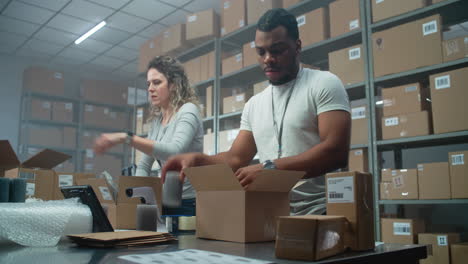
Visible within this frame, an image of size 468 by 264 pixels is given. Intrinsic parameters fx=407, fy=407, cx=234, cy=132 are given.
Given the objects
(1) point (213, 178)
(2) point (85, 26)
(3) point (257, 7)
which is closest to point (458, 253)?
(1) point (213, 178)

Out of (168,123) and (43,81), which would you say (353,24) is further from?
(43,81)

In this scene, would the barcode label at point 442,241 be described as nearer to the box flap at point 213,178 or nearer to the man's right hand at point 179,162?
the man's right hand at point 179,162

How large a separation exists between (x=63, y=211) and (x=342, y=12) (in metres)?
2.38

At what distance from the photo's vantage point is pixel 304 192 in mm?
1388

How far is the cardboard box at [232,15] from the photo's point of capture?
360cm

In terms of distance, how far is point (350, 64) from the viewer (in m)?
2.66

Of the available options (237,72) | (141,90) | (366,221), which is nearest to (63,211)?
(366,221)

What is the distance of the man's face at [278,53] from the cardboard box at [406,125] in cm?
111

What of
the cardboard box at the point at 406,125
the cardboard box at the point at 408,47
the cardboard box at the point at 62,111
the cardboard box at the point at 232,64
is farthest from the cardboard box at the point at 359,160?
the cardboard box at the point at 62,111

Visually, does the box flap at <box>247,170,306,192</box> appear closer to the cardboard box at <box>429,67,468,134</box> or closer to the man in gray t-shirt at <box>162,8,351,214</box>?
the man in gray t-shirt at <box>162,8,351,214</box>

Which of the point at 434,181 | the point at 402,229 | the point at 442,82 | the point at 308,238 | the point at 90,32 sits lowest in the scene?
the point at 402,229

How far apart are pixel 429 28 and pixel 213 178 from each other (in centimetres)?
190

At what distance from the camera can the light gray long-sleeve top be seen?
172 cm

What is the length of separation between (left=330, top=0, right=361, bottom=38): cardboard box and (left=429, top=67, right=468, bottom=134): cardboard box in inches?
27.4
